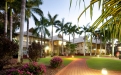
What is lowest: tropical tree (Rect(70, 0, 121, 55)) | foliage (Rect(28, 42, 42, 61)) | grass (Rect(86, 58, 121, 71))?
grass (Rect(86, 58, 121, 71))

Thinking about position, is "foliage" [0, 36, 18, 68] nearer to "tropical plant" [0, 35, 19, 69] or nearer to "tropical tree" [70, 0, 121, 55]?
"tropical plant" [0, 35, 19, 69]

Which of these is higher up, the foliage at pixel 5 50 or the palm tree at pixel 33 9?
the palm tree at pixel 33 9

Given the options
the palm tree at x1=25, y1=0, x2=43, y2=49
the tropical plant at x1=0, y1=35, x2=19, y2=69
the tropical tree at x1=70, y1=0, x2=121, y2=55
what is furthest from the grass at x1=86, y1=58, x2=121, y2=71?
the tropical tree at x1=70, y1=0, x2=121, y2=55

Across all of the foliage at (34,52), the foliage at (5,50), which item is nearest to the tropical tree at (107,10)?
the foliage at (5,50)

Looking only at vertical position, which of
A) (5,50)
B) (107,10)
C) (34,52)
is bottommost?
(34,52)

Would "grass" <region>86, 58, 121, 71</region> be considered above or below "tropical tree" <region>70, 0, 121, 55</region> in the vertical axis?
below

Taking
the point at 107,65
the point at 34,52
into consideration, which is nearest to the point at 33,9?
the point at 34,52

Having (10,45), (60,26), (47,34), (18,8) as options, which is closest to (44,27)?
(47,34)

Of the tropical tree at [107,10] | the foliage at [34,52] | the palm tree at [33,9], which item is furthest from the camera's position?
the palm tree at [33,9]

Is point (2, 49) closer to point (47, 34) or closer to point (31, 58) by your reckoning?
point (31, 58)

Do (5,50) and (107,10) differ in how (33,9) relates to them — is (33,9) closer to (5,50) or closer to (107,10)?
(5,50)

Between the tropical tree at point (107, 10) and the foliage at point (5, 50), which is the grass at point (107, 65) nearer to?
the foliage at point (5, 50)

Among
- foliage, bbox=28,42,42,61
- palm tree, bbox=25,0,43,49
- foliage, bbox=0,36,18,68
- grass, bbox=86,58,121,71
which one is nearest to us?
foliage, bbox=0,36,18,68

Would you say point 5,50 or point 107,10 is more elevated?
point 107,10
